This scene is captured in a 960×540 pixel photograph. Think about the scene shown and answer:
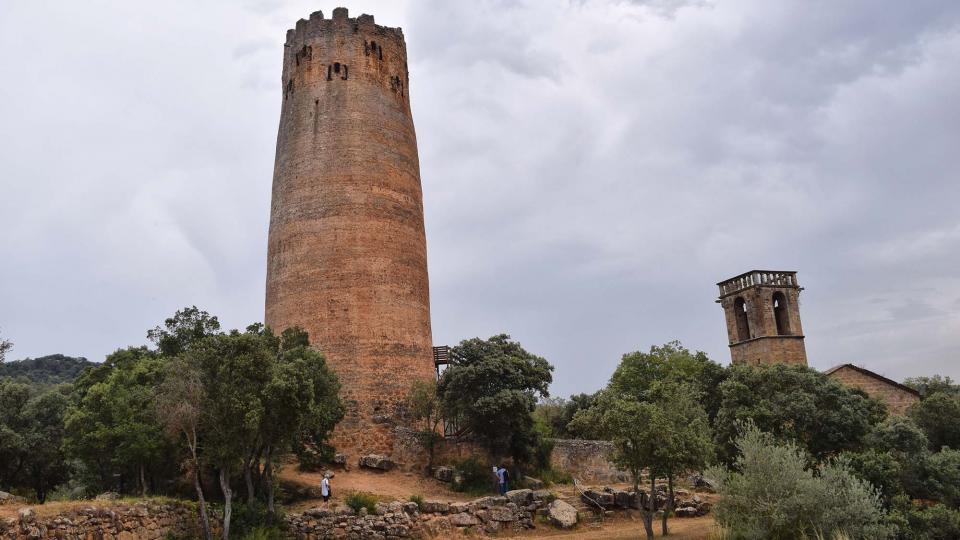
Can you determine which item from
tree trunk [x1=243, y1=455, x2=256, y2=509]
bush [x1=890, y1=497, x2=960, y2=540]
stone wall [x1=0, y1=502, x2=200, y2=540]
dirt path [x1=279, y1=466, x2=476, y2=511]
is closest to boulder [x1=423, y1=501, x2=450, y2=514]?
dirt path [x1=279, y1=466, x2=476, y2=511]

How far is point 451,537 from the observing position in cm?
2191

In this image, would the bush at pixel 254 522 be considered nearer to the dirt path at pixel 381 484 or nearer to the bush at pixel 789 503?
the dirt path at pixel 381 484

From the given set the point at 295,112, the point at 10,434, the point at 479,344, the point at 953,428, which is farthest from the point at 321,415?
the point at 953,428

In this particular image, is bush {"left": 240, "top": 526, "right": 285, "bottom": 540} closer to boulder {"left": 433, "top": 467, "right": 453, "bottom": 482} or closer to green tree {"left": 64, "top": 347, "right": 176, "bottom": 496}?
green tree {"left": 64, "top": 347, "right": 176, "bottom": 496}

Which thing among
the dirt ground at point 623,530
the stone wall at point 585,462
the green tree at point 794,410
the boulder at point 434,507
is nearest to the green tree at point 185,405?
the boulder at point 434,507

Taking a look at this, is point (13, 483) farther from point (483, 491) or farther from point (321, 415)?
point (483, 491)

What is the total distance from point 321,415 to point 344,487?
557 cm

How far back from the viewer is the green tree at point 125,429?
20344 millimetres

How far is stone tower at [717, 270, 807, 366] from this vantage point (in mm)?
42906

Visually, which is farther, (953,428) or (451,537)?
(953,428)

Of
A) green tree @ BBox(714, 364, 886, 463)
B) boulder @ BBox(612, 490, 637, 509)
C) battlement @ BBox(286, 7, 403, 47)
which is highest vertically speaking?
battlement @ BBox(286, 7, 403, 47)

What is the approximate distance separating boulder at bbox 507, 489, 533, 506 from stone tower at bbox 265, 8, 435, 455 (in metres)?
7.42

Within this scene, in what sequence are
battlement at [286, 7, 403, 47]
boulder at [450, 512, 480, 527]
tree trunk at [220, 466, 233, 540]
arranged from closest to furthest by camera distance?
tree trunk at [220, 466, 233, 540] → boulder at [450, 512, 480, 527] → battlement at [286, 7, 403, 47]

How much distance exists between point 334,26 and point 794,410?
2593cm
